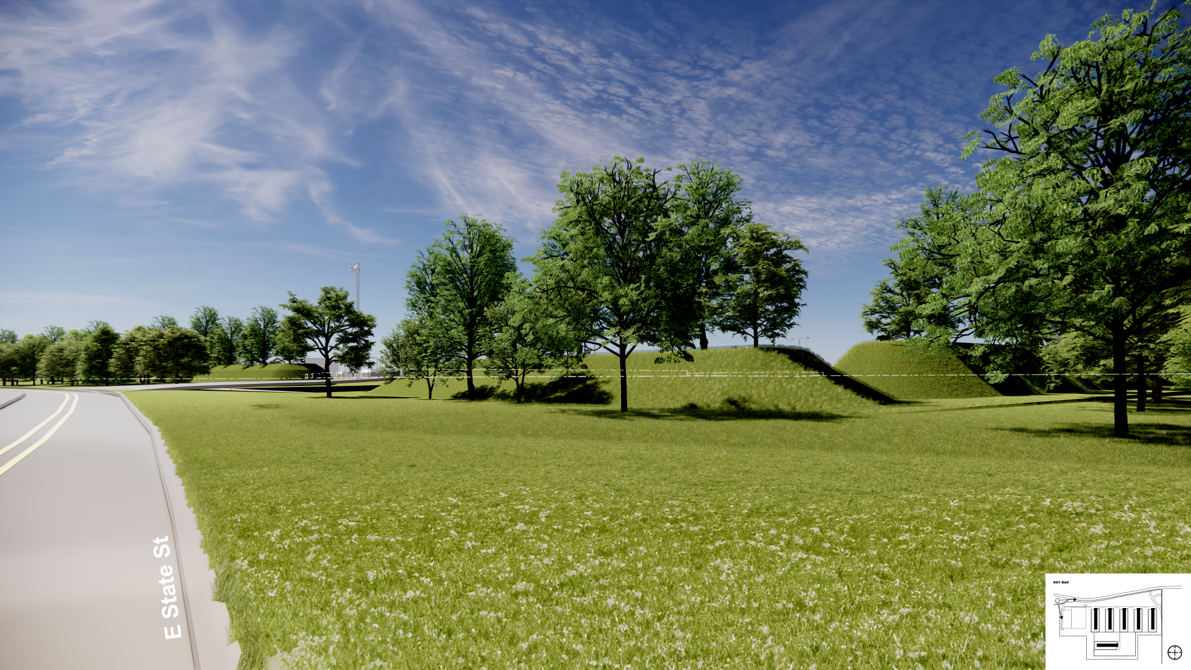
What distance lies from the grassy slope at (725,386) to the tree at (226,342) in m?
116

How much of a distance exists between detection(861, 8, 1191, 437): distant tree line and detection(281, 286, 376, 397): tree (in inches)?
2268

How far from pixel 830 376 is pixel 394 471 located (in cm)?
4214

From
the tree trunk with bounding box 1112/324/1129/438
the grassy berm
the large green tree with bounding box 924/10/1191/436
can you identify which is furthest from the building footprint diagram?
the tree trunk with bounding box 1112/324/1129/438

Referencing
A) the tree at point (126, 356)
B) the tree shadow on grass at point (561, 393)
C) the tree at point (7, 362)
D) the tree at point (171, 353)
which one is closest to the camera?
the tree shadow on grass at point (561, 393)

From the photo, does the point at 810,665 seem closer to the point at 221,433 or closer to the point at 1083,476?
the point at 1083,476

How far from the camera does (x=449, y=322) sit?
55281 millimetres

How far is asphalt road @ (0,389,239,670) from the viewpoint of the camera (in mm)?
4836

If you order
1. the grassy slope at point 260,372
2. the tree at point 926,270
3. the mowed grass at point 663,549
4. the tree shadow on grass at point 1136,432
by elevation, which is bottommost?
the grassy slope at point 260,372

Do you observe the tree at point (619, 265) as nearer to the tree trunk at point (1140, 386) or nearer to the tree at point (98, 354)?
the tree trunk at point (1140, 386)

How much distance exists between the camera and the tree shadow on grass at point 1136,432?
74.6 feet

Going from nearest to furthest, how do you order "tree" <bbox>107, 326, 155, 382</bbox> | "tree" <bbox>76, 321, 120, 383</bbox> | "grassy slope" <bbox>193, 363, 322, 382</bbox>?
"tree" <bbox>107, 326, 155, 382</bbox> → "tree" <bbox>76, 321, 120, 383</bbox> → "grassy slope" <bbox>193, 363, 322, 382</bbox>

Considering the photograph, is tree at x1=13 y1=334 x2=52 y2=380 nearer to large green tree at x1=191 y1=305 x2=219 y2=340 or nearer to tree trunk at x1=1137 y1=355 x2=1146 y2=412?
large green tree at x1=191 y1=305 x2=219 y2=340

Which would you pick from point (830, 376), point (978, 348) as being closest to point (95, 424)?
point (978, 348)

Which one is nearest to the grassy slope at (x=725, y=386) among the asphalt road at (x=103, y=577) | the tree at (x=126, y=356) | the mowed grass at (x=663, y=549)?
the mowed grass at (x=663, y=549)
